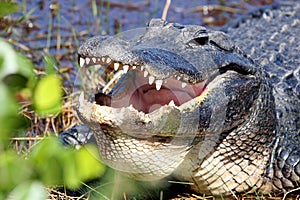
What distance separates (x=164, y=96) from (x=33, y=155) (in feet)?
7.08

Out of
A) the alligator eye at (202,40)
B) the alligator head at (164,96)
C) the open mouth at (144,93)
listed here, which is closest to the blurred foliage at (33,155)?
the alligator head at (164,96)

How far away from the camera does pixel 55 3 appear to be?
598cm

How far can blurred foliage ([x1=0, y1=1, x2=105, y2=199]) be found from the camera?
750 mm

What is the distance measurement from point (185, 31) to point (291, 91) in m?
1.16

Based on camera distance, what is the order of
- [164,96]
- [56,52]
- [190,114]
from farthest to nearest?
[56,52] → [164,96] → [190,114]

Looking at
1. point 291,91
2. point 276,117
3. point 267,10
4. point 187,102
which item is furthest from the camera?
point 267,10

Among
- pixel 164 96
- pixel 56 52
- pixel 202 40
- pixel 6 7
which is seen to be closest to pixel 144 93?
pixel 164 96

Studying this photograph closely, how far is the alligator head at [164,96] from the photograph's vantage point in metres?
2.57

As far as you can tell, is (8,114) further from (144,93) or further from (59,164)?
(144,93)

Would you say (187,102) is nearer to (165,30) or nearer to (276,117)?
(165,30)

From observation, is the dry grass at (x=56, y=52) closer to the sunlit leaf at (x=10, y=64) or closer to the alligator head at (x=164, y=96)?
the alligator head at (x=164, y=96)

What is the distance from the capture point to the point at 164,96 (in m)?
2.92

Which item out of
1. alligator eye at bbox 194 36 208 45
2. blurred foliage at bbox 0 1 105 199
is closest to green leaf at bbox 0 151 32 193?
blurred foliage at bbox 0 1 105 199

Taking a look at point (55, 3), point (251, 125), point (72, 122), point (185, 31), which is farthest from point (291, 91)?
point (55, 3)
